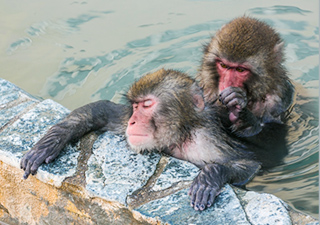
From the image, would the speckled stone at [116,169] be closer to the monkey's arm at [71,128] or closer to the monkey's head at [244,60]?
the monkey's arm at [71,128]

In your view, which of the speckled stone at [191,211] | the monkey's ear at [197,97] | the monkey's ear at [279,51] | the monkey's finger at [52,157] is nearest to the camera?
the speckled stone at [191,211]

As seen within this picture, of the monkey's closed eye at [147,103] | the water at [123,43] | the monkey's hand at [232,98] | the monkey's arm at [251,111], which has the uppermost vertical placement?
the monkey's closed eye at [147,103]

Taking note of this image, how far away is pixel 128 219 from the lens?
338cm

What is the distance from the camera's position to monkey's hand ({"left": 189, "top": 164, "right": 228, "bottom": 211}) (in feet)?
10.9

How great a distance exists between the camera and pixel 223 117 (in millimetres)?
4527

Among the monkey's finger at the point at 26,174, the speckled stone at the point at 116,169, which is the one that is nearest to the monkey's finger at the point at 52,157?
the monkey's finger at the point at 26,174

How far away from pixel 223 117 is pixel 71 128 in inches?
52.7

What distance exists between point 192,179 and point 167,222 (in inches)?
19.7

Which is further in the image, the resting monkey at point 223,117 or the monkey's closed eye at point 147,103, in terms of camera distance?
the monkey's closed eye at point 147,103

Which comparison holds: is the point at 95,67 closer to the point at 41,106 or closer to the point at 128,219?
the point at 41,106

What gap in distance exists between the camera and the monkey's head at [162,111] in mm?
3938

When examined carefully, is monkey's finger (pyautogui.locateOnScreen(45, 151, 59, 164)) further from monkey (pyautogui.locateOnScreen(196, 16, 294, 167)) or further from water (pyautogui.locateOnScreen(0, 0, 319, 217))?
water (pyautogui.locateOnScreen(0, 0, 319, 217))

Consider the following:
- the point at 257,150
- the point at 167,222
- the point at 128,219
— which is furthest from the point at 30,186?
the point at 257,150

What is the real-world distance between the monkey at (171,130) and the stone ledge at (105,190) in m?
0.11
